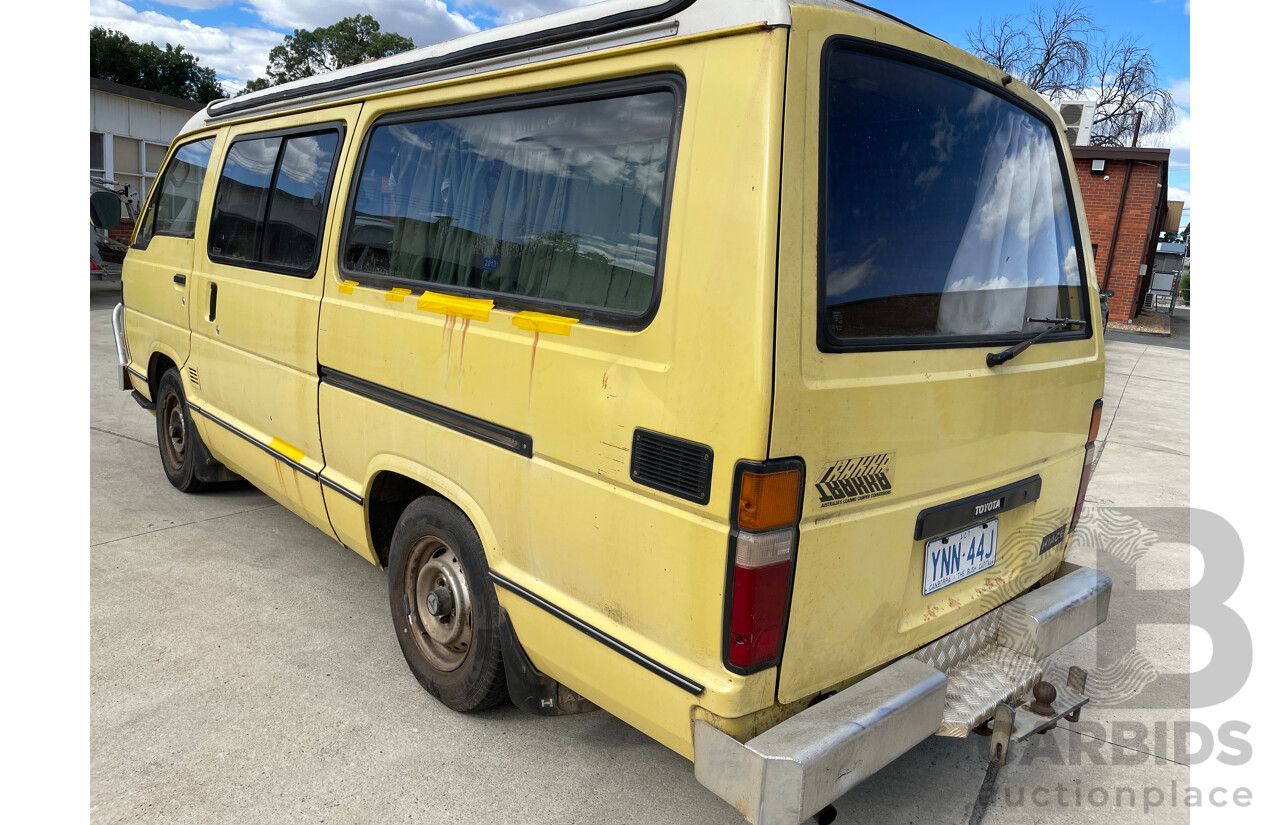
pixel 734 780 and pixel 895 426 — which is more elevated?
pixel 895 426

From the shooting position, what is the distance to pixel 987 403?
2311mm

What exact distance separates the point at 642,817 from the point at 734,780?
0.72 metres

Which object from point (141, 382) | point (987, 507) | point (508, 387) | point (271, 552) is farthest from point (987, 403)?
point (141, 382)

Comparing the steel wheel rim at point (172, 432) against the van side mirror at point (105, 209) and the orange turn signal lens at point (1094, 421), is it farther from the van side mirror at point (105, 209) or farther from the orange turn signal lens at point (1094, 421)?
the orange turn signal lens at point (1094, 421)

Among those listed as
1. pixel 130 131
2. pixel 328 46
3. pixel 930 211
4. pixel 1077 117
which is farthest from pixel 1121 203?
pixel 328 46

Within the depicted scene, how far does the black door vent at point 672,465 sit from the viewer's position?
187 centimetres

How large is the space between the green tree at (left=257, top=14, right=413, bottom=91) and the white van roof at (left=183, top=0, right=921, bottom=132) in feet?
149

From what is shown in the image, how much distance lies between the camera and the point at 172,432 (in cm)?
514

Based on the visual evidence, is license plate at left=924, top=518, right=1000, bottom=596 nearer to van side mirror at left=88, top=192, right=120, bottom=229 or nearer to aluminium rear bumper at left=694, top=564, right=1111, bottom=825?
aluminium rear bumper at left=694, top=564, right=1111, bottom=825

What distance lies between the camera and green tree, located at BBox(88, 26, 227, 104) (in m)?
37.8

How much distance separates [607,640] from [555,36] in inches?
66.2

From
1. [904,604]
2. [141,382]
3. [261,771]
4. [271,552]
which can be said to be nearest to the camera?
[904,604]

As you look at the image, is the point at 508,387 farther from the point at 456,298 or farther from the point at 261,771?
the point at 261,771

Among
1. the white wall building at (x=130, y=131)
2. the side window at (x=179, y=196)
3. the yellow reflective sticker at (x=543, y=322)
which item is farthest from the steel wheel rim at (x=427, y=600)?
the white wall building at (x=130, y=131)
